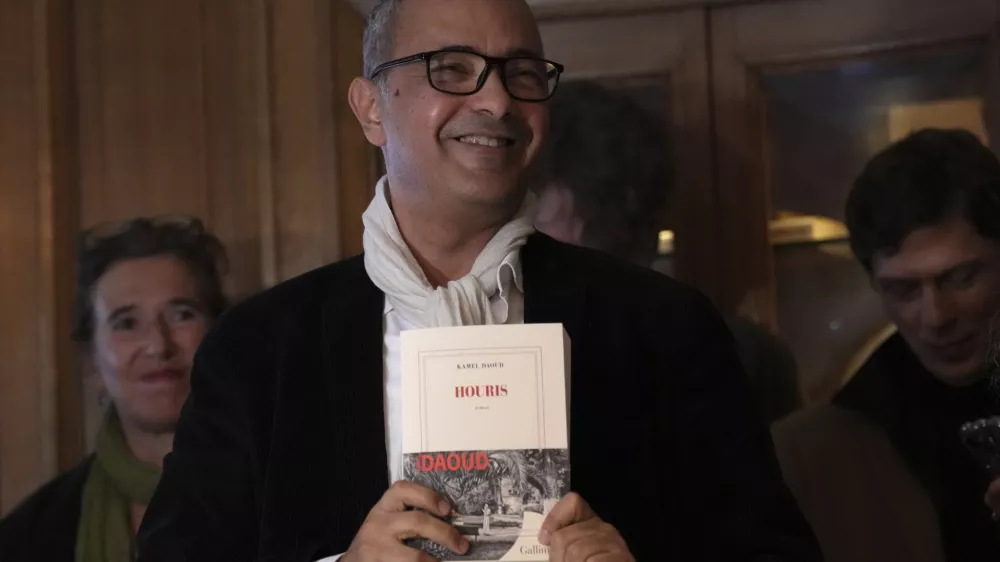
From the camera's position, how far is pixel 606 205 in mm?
1466

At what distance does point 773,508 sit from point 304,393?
48 centimetres

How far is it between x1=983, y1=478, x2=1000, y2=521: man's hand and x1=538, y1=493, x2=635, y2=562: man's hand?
751 mm

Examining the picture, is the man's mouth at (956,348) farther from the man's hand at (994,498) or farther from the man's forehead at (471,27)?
the man's forehead at (471,27)

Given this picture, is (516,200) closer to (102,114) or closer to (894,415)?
(894,415)

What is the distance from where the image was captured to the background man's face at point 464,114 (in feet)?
3.18

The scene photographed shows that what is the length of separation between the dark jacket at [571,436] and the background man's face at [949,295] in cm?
45

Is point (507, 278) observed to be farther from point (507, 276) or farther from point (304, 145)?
point (304, 145)

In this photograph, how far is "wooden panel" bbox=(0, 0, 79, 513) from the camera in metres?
1.52

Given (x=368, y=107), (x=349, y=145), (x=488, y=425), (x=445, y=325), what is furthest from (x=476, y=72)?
(x=349, y=145)

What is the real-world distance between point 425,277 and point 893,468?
2.48 feet

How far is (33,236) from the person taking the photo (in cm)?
155

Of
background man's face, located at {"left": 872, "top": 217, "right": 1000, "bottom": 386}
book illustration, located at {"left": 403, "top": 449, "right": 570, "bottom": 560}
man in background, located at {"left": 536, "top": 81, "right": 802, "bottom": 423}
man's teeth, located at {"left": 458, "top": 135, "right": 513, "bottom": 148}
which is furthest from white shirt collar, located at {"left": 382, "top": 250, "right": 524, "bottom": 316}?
background man's face, located at {"left": 872, "top": 217, "right": 1000, "bottom": 386}

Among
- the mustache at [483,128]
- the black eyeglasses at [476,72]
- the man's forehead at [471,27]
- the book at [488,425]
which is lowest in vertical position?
the book at [488,425]

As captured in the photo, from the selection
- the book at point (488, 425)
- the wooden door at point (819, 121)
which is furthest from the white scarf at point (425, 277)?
the wooden door at point (819, 121)
